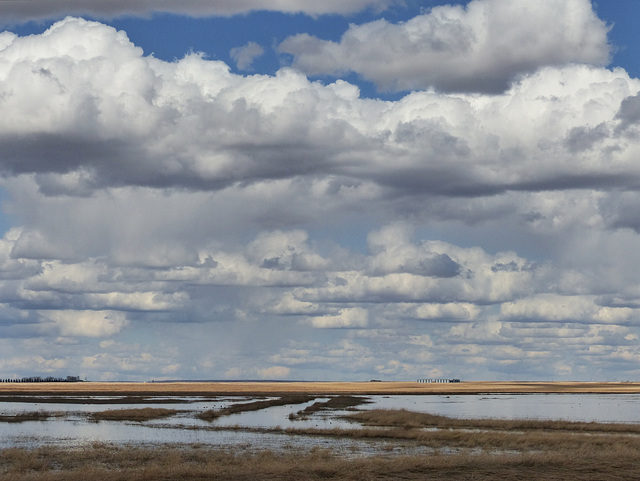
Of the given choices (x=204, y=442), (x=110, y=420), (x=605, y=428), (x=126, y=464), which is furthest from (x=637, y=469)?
(x=110, y=420)

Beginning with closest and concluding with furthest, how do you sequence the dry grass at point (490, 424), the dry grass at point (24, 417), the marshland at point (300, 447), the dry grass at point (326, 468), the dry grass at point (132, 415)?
the dry grass at point (326, 468) → the marshland at point (300, 447) → the dry grass at point (490, 424) → the dry grass at point (24, 417) → the dry grass at point (132, 415)

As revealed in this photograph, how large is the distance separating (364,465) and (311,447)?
56.6ft

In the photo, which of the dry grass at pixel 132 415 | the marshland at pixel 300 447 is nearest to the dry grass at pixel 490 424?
the marshland at pixel 300 447

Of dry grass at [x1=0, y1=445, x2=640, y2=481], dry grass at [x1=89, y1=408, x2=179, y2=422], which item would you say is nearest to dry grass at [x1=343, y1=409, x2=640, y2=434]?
dry grass at [x1=89, y1=408, x2=179, y2=422]

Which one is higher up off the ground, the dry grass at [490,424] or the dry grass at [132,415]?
the dry grass at [132,415]

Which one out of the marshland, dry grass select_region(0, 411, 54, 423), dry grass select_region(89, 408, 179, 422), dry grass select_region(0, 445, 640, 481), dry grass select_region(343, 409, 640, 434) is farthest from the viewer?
dry grass select_region(89, 408, 179, 422)

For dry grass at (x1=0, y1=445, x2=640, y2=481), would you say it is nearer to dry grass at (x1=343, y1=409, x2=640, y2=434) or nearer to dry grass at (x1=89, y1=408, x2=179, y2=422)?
dry grass at (x1=343, y1=409, x2=640, y2=434)

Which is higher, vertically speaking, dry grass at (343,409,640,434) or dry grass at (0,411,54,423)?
dry grass at (0,411,54,423)

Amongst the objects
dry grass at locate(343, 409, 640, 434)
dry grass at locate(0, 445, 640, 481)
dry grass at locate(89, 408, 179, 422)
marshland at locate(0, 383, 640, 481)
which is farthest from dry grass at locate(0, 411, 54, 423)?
dry grass at locate(0, 445, 640, 481)

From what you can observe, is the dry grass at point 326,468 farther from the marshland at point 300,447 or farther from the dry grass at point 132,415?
the dry grass at point 132,415

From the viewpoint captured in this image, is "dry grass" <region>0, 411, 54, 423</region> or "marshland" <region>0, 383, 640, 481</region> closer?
"marshland" <region>0, 383, 640, 481</region>

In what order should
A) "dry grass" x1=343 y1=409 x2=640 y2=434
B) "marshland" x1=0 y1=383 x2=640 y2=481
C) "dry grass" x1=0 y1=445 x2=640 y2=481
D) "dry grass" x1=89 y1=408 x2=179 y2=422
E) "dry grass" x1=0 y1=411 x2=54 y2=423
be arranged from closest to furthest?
"dry grass" x1=0 y1=445 x2=640 y2=481 < "marshland" x1=0 y1=383 x2=640 y2=481 < "dry grass" x1=343 y1=409 x2=640 y2=434 < "dry grass" x1=0 y1=411 x2=54 y2=423 < "dry grass" x1=89 y1=408 x2=179 y2=422

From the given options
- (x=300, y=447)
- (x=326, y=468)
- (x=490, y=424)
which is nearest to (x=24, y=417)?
(x=300, y=447)

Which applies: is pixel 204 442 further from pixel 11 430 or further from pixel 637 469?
pixel 637 469
